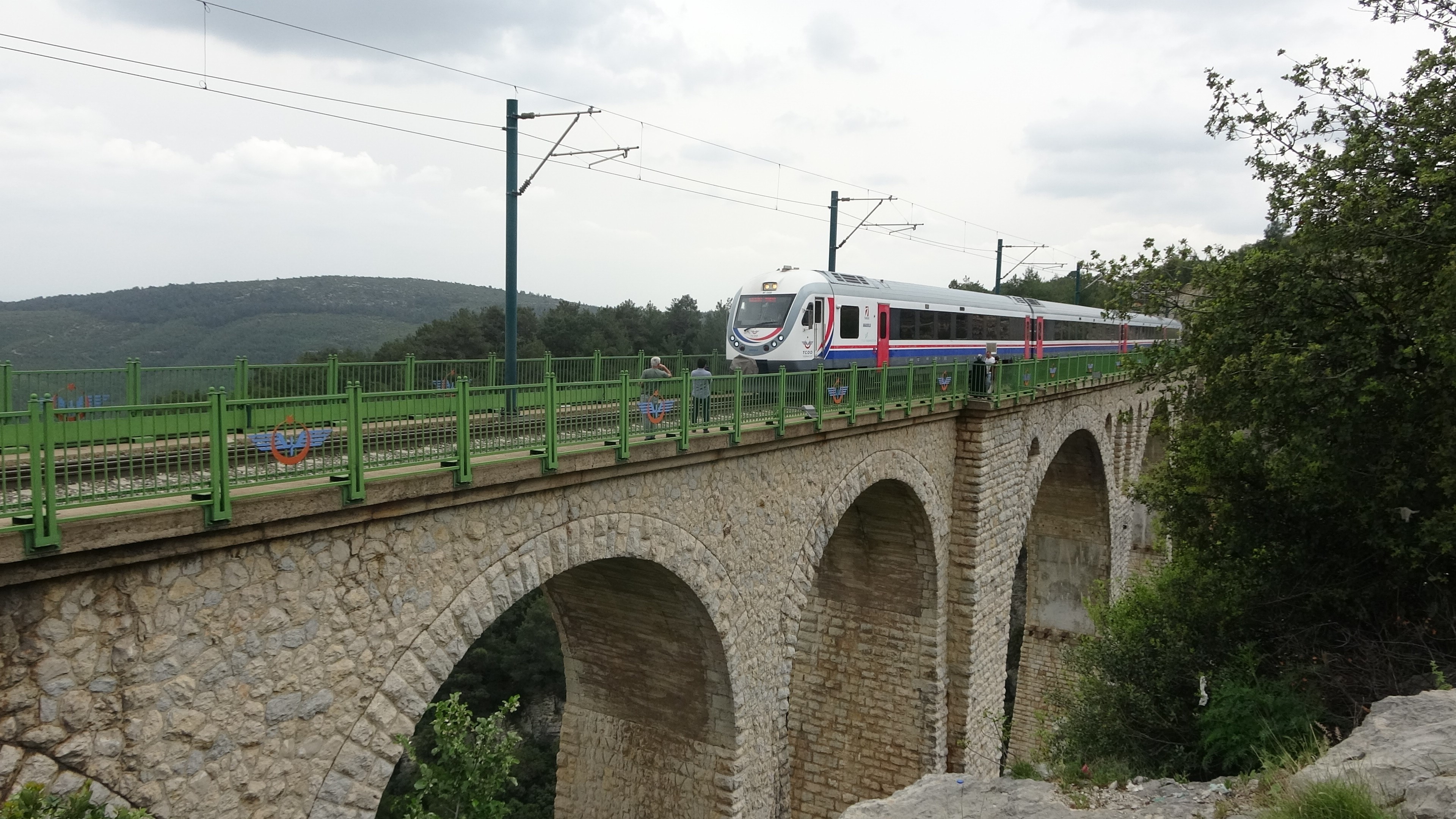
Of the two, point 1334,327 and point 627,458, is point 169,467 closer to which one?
point 627,458

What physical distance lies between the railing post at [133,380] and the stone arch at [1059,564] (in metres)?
23.2

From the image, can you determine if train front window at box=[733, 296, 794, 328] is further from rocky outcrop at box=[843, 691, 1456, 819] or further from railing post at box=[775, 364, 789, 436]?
rocky outcrop at box=[843, 691, 1456, 819]

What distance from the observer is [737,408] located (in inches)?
382

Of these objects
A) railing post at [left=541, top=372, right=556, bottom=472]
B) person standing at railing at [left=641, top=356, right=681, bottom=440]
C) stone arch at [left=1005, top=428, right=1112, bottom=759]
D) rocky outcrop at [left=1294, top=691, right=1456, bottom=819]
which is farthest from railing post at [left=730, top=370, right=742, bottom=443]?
stone arch at [left=1005, top=428, right=1112, bottom=759]

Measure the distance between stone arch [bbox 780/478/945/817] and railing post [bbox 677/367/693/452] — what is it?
6.73 metres

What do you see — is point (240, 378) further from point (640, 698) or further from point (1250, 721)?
point (1250, 721)

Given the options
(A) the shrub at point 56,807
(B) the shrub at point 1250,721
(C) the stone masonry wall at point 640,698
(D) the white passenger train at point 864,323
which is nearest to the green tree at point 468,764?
(A) the shrub at point 56,807

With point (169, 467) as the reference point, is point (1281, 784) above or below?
below

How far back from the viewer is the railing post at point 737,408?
968cm

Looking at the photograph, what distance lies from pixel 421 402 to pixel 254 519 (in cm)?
167

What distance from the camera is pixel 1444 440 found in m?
9.38

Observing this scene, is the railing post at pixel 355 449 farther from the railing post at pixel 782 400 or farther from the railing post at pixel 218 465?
the railing post at pixel 782 400

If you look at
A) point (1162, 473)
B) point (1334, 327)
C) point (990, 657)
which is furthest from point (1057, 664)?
point (1334, 327)

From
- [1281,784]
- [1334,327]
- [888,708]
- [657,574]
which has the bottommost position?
[888,708]
